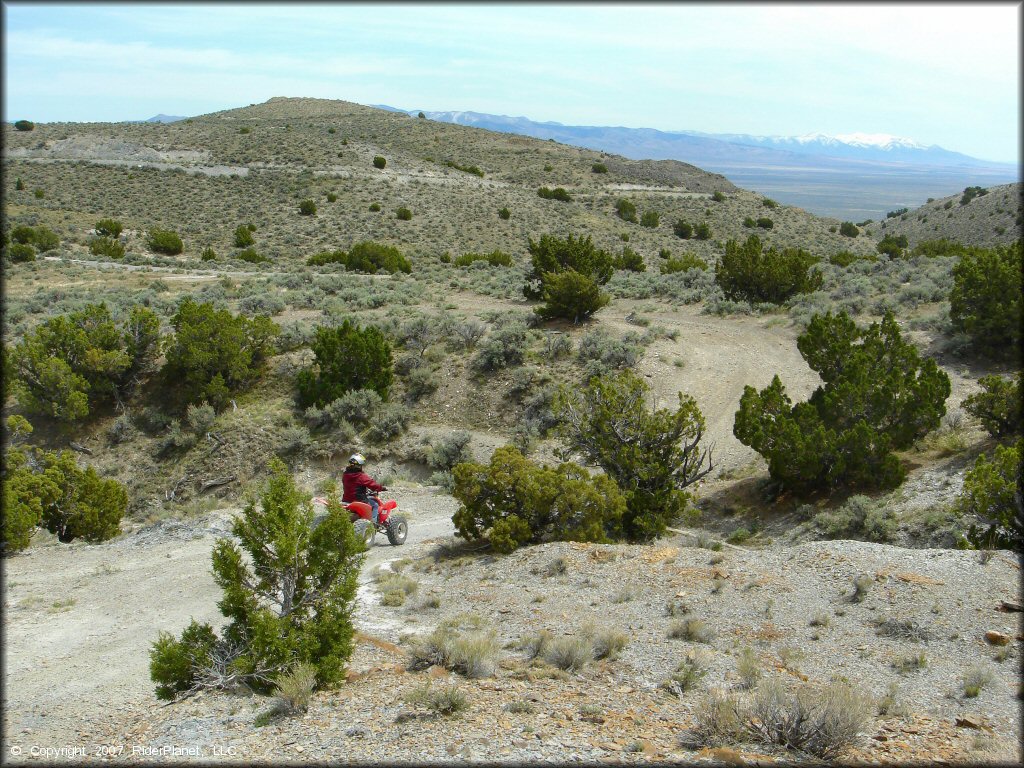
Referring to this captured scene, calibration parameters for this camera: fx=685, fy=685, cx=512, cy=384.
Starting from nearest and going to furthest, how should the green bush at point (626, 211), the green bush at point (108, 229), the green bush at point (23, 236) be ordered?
the green bush at point (23, 236)
the green bush at point (108, 229)
the green bush at point (626, 211)

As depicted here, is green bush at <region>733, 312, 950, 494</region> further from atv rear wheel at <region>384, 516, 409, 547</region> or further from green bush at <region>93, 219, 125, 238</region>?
green bush at <region>93, 219, 125, 238</region>

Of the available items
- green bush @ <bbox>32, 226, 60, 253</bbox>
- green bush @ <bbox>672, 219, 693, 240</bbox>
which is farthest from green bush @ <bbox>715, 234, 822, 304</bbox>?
→ green bush @ <bbox>32, 226, 60, 253</bbox>

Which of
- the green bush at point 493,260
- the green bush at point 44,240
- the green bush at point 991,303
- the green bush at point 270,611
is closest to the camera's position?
the green bush at point 270,611

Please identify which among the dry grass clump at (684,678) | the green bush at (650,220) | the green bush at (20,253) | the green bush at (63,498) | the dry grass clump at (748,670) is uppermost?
the green bush at (650,220)

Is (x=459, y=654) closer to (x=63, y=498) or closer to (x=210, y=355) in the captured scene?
(x=63, y=498)

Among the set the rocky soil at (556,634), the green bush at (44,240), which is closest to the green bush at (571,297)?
the rocky soil at (556,634)

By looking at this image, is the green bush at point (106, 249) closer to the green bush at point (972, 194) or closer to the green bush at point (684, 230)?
the green bush at point (684, 230)

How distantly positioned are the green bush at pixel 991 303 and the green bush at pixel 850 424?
5.09m

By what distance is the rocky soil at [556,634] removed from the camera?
192 inches

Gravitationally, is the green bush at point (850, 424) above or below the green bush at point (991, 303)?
below

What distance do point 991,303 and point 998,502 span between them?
10.9 m

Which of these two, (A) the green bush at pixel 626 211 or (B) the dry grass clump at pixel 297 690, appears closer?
(B) the dry grass clump at pixel 297 690

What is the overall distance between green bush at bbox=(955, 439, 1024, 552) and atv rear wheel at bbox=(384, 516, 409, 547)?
7.94 metres

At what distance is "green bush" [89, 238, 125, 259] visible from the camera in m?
33.6
